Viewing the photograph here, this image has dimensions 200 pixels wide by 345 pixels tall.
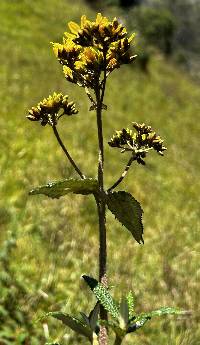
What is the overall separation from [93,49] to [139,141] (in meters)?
0.55

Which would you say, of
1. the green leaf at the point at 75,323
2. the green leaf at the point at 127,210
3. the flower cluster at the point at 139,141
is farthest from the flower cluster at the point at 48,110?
the green leaf at the point at 75,323

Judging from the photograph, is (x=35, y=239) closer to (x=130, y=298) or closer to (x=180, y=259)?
→ (x=180, y=259)

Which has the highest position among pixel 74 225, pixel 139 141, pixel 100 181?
pixel 74 225

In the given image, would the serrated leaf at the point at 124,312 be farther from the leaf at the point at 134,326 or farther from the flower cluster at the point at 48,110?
the flower cluster at the point at 48,110

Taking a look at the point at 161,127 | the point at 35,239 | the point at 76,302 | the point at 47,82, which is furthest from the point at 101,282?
the point at 161,127

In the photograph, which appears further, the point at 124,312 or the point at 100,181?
the point at 100,181

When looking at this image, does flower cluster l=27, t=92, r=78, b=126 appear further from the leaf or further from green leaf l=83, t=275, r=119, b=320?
the leaf

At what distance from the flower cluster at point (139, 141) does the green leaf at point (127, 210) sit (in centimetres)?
25

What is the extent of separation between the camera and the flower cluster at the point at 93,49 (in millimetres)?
2490

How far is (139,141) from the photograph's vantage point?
283cm

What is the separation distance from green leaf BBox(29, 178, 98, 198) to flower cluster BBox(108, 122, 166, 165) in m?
0.31

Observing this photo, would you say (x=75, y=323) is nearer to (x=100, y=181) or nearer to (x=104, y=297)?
(x=104, y=297)

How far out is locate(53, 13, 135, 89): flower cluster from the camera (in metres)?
2.49

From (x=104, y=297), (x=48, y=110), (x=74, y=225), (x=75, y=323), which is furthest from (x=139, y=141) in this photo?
(x=74, y=225)
